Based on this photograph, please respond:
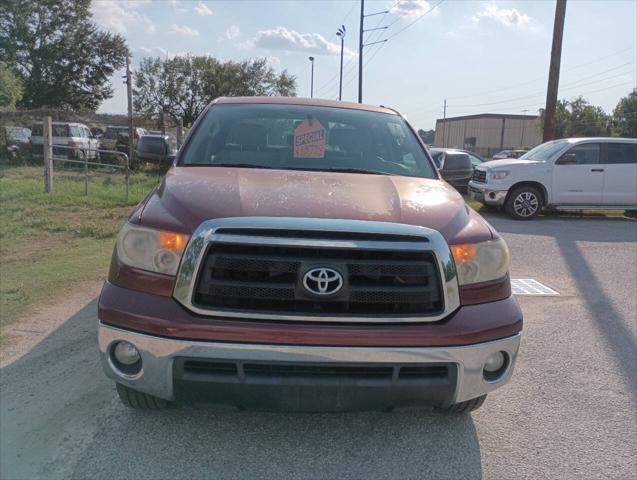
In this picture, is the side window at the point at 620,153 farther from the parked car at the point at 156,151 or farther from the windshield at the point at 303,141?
the parked car at the point at 156,151

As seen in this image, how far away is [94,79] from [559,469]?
5105 cm

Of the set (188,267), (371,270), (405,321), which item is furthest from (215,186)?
(405,321)

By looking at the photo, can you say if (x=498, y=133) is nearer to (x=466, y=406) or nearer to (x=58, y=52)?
(x=58, y=52)

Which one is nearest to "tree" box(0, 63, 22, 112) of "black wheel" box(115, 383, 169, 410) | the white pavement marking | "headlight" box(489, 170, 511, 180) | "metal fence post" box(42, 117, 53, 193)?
"metal fence post" box(42, 117, 53, 193)

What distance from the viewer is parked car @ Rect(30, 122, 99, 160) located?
21078 millimetres

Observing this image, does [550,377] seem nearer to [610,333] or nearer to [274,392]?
[610,333]

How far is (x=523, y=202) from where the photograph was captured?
465 inches

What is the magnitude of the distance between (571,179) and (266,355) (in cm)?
1117

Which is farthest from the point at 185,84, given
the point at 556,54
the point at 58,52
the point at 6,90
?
the point at 556,54

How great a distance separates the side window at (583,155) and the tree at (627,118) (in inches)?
2360

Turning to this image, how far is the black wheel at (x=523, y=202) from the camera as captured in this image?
38.7 ft

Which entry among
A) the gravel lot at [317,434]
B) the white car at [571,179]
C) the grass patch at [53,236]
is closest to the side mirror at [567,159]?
the white car at [571,179]

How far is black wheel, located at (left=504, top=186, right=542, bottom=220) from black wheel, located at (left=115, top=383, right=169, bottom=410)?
10.3m

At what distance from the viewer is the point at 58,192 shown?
12344 mm
